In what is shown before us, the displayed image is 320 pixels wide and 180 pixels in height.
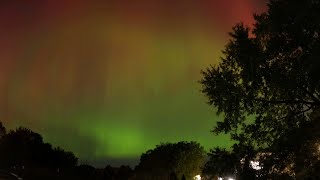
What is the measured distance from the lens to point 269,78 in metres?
26.3

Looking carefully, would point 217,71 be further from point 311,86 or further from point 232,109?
point 311,86

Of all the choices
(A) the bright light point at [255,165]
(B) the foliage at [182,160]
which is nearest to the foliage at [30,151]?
(B) the foliage at [182,160]

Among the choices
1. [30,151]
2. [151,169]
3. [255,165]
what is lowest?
[255,165]

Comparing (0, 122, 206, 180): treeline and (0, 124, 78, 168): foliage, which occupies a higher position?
(0, 124, 78, 168): foliage

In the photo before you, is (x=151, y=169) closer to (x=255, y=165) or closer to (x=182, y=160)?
(x=182, y=160)

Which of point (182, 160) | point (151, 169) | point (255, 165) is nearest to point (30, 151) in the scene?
point (151, 169)

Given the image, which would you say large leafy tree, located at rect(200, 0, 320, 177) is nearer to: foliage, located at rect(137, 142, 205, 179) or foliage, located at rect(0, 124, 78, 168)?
foliage, located at rect(137, 142, 205, 179)

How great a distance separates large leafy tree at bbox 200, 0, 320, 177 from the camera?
79.6 feet

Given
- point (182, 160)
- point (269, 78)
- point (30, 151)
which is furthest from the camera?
point (30, 151)

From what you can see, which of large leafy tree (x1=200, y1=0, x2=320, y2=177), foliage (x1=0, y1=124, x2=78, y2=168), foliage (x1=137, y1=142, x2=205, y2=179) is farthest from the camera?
foliage (x1=0, y1=124, x2=78, y2=168)

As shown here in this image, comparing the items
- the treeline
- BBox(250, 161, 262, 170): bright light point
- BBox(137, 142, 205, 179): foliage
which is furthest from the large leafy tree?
BBox(137, 142, 205, 179): foliage

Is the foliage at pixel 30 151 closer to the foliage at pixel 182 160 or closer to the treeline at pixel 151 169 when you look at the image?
the treeline at pixel 151 169

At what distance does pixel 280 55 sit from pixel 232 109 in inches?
133

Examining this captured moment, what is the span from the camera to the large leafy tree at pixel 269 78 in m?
24.2
